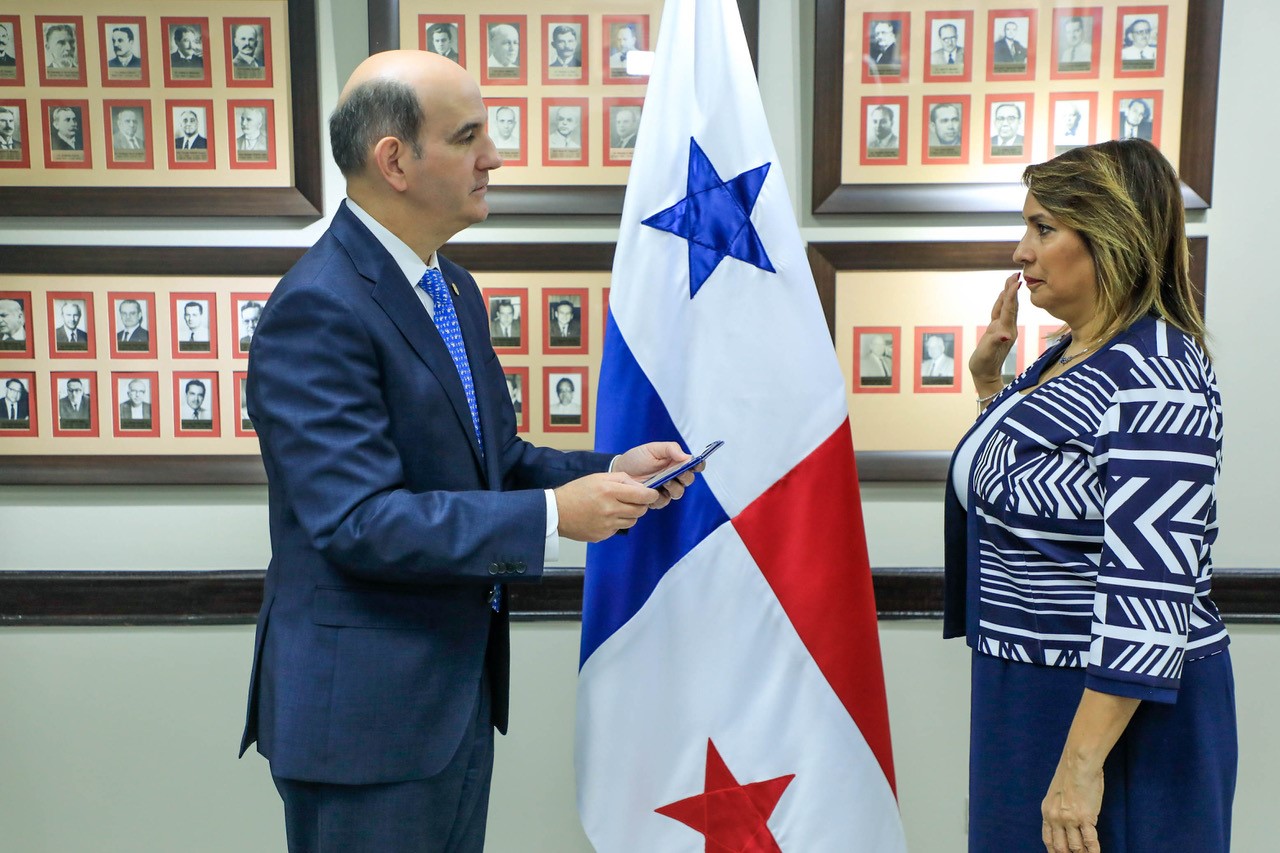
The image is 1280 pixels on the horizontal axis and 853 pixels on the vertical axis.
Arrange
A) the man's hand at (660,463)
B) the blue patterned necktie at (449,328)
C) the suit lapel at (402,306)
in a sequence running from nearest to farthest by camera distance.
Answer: the suit lapel at (402,306) → the blue patterned necktie at (449,328) → the man's hand at (660,463)

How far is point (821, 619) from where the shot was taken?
160 centimetres

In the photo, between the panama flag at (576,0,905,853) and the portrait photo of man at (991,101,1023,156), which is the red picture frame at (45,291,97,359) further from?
the portrait photo of man at (991,101,1023,156)

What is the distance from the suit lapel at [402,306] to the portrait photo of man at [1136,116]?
1.47 metres

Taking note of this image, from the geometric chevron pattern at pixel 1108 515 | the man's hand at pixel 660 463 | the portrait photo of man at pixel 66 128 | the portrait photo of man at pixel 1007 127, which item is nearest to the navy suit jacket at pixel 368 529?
the man's hand at pixel 660 463

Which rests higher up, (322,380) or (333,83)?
(333,83)

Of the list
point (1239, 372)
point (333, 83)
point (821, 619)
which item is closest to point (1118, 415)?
point (821, 619)

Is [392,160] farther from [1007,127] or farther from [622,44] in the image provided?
[1007,127]

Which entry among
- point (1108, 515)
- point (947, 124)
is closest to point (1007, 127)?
point (947, 124)

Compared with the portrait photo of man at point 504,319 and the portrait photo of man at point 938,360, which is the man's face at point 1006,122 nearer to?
the portrait photo of man at point 938,360

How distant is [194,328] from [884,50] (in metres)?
1.50

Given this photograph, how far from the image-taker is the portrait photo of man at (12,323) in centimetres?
204

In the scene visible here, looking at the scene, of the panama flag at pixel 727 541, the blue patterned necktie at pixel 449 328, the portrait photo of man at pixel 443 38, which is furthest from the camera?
the portrait photo of man at pixel 443 38

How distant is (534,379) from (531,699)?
2.24 ft

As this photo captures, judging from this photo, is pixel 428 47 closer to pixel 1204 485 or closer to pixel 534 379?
pixel 534 379
